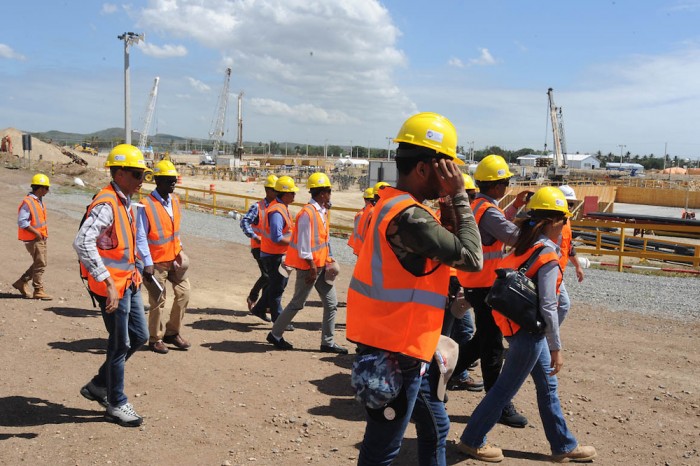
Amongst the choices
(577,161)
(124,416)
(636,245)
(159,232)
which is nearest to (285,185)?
(159,232)

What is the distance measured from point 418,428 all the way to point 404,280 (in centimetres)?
78

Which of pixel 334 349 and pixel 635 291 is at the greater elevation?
pixel 635 291

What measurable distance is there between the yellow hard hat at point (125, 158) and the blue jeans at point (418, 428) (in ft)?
9.16

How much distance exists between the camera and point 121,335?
4.16m

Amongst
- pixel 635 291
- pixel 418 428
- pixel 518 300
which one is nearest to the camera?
pixel 418 428

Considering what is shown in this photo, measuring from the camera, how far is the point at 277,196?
24.1 ft

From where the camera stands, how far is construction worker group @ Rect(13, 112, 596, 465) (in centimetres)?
242

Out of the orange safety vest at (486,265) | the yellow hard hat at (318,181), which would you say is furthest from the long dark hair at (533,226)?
the yellow hard hat at (318,181)

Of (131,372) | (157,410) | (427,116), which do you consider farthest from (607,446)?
(131,372)

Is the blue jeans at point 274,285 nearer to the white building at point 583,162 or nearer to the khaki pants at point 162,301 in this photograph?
the khaki pants at point 162,301

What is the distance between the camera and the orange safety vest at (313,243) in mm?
6211

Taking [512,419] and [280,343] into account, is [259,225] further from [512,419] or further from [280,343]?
[512,419]

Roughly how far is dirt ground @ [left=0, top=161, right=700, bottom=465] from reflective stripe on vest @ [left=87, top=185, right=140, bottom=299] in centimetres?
108

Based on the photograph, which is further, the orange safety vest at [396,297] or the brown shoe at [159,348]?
the brown shoe at [159,348]
